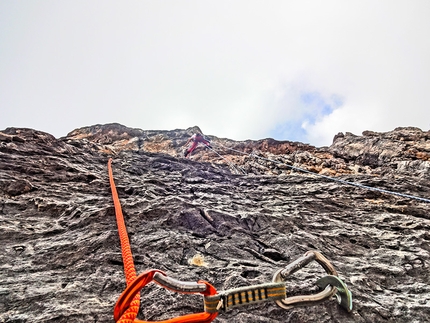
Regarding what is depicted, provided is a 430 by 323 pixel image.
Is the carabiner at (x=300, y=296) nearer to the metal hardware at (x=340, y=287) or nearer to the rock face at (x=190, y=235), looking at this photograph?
the metal hardware at (x=340, y=287)

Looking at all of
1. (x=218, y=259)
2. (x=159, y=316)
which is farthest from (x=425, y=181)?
(x=159, y=316)

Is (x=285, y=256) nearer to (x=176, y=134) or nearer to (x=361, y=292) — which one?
(x=361, y=292)

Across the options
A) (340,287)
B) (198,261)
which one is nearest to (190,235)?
(198,261)

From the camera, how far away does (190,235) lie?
153 inches

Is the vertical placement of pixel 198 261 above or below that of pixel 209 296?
below

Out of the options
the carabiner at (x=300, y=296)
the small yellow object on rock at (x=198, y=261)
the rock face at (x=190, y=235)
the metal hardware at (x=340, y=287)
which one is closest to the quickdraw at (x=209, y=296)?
the carabiner at (x=300, y=296)

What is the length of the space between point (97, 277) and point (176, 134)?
48.7 feet

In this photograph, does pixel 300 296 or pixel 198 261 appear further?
pixel 198 261

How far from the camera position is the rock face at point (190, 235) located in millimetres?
2443

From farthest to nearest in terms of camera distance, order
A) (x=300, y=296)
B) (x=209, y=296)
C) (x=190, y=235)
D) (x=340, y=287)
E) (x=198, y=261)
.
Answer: (x=190, y=235), (x=198, y=261), (x=340, y=287), (x=300, y=296), (x=209, y=296)

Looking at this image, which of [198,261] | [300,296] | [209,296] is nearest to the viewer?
[209,296]

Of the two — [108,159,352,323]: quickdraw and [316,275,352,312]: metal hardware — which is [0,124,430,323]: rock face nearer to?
[316,275,352,312]: metal hardware

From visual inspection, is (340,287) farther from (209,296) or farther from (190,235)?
(190,235)

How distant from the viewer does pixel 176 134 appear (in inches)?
679
